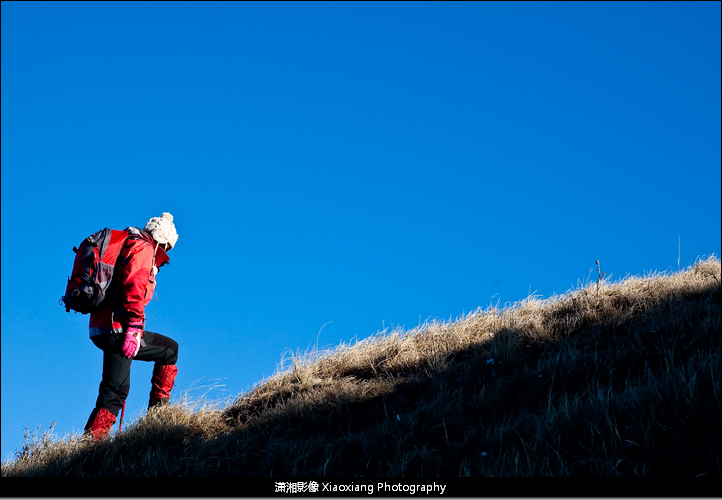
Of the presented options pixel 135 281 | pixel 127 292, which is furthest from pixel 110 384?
pixel 135 281

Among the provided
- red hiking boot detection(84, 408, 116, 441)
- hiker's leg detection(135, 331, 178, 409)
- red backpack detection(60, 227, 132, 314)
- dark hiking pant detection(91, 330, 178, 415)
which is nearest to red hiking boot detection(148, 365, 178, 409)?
hiker's leg detection(135, 331, 178, 409)

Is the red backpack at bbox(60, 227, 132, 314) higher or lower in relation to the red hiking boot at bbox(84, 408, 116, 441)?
higher

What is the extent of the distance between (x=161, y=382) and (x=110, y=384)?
0.65 meters

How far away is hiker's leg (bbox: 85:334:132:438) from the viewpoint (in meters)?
5.79

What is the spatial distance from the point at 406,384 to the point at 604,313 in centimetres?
233

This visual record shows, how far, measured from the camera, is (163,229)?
251 inches

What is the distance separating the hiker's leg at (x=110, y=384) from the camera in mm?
5785

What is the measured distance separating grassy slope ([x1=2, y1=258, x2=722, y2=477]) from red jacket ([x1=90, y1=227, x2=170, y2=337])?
103 centimetres

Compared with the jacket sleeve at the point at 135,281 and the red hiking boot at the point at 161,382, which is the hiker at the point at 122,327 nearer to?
the jacket sleeve at the point at 135,281

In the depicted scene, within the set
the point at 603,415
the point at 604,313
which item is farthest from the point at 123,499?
the point at 604,313

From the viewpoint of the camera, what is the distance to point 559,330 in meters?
6.04

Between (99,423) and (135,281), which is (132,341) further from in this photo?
(99,423)

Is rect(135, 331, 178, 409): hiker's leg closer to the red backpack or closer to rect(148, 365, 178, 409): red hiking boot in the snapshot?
rect(148, 365, 178, 409): red hiking boot

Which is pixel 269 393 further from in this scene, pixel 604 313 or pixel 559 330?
pixel 604 313
